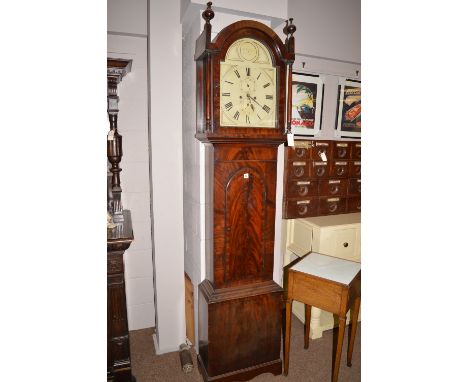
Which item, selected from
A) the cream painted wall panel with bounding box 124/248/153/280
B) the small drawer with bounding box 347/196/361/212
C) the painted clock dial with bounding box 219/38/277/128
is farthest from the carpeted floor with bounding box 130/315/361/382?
the painted clock dial with bounding box 219/38/277/128

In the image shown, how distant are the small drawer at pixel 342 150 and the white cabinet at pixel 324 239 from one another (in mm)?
615

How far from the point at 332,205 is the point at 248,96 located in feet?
5.30

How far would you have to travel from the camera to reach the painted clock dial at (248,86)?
177cm

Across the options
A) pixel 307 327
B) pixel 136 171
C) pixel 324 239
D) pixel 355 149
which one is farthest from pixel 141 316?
pixel 355 149

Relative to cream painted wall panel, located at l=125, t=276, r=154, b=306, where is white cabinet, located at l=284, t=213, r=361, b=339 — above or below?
above

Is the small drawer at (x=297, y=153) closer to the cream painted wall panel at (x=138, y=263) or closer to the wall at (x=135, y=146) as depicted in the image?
the wall at (x=135, y=146)

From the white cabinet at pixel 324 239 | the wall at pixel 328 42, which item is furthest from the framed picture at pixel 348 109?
the white cabinet at pixel 324 239

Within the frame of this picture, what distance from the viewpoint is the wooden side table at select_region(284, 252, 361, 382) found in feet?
6.10

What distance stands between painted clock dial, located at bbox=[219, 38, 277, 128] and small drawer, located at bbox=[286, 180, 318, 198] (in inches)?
39.6

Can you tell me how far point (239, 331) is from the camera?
6.49 feet

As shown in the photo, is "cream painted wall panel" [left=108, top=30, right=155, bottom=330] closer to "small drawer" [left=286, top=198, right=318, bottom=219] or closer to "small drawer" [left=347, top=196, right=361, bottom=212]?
"small drawer" [left=286, top=198, right=318, bottom=219]
